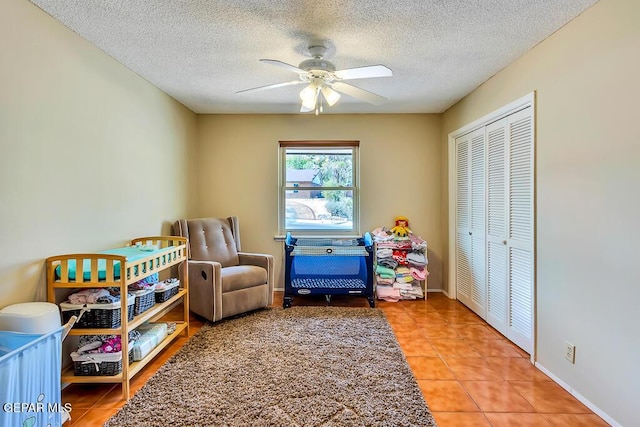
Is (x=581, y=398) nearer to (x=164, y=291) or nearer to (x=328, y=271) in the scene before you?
(x=328, y=271)

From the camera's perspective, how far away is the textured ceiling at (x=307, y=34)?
1.85 meters

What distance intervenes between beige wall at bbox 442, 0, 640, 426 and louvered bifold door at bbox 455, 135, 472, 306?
4.11ft

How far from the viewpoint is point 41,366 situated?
1.50m

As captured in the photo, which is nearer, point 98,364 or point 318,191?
point 98,364

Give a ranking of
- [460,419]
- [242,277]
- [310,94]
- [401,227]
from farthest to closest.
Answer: [401,227]
[242,277]
[310,94]
[460,419]

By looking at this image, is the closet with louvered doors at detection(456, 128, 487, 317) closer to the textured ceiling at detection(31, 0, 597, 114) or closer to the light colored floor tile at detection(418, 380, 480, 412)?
the textured ceiling at detection(31, 0, 597, 114)

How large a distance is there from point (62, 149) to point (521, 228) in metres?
3.35

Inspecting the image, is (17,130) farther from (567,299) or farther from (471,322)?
(471,322)

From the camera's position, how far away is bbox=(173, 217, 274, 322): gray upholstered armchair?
9.80 feet

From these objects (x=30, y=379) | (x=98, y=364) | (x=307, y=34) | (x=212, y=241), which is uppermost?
(x=307, y=34)

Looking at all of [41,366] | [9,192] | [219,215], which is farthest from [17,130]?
[219,215]

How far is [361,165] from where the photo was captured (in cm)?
423

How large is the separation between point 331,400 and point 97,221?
2.06 m

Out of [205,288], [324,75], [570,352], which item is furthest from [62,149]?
[570,352]
